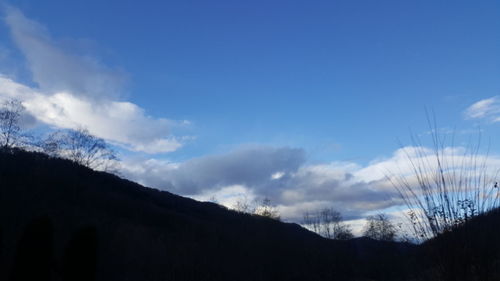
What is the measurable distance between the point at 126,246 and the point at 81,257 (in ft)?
40.2

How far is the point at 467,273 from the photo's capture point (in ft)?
17.1

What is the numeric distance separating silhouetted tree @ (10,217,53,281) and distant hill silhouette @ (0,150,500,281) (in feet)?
0.13

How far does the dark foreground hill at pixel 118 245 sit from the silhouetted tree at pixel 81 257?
0.15ft

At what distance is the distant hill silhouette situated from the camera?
17.5 metres

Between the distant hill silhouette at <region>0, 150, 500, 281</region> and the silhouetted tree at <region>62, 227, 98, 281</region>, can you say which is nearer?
the distant hill silhouette at <region>0, 150, 500, 281</region>

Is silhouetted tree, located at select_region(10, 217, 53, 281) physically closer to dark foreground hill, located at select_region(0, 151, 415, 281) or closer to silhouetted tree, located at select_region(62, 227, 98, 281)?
dark foreground hill, located at select_region(0, 151, 415, 281)

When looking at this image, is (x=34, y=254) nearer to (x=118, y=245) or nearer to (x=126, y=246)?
(x=118, y=245)

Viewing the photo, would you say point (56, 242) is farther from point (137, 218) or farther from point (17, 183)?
point (137, 218)

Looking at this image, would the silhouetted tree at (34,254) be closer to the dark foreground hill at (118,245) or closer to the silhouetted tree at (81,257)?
the dark foreground hill at (118,245)

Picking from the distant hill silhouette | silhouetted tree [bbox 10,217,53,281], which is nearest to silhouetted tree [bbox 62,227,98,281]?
the distant hill silhouette

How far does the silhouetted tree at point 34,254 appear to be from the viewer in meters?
16.5

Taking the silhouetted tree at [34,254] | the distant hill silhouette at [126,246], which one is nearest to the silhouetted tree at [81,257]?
the distant hill silhouette at [126,246]

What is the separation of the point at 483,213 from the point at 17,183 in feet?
107

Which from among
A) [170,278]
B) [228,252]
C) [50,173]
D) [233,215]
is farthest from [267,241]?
[233,215]
